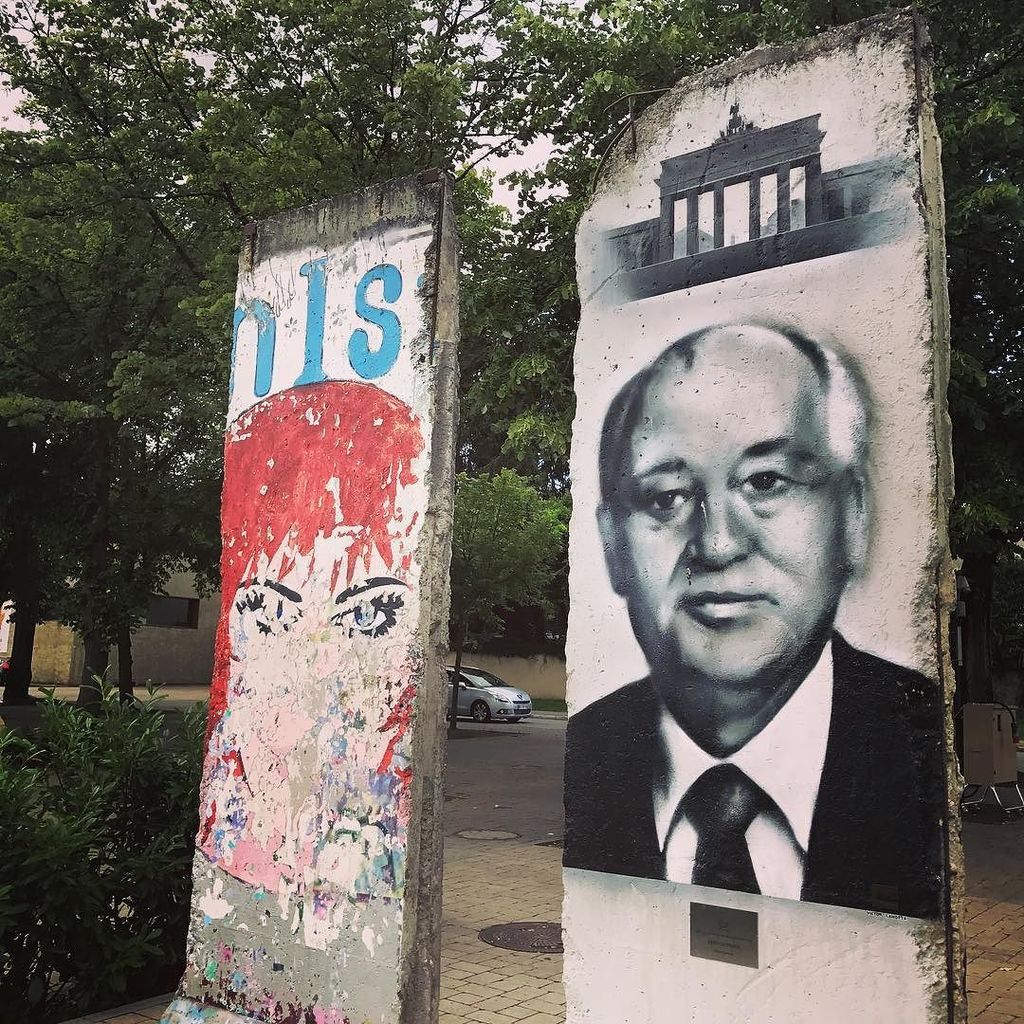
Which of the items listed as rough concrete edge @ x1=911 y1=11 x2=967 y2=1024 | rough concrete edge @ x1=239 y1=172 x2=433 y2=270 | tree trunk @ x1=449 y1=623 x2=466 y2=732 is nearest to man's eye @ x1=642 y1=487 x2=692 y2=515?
rough concrete edge @ x1=911 y1=11 x2=967 y2=1024

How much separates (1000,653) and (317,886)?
2767cm

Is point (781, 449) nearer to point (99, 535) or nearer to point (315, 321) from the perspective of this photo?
point (315, 321)

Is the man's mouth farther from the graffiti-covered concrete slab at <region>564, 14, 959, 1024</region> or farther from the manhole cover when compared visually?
the manhole cover

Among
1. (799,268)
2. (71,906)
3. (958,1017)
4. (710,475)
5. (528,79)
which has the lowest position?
(71,906)

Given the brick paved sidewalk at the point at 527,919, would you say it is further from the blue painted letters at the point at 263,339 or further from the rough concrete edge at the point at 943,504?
the blue painted letters at the point at 263,339

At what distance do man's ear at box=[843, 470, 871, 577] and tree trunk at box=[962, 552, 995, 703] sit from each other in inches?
431

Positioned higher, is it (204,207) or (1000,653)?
(204,207)

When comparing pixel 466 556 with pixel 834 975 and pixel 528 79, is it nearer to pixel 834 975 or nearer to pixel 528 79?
pixel 528 79

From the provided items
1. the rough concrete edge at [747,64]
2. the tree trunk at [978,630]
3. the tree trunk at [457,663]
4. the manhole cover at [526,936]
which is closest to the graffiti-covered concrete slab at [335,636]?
the rough concrete edge at [747,64]

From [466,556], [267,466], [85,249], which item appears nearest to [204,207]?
[85,249]

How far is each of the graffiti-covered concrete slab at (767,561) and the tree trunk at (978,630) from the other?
1080 centimetres

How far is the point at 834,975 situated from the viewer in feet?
10.0

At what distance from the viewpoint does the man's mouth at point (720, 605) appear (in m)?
3.42

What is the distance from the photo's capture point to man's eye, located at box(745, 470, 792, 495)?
3400mm
